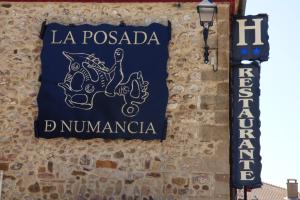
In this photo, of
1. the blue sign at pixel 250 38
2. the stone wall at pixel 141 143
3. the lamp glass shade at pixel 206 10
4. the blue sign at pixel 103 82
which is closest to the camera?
the lamp glass shade at pixel 206 10

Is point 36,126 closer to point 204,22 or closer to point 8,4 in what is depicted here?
point 8,4

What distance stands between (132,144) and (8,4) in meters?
3.04

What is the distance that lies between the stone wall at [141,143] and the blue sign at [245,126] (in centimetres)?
22

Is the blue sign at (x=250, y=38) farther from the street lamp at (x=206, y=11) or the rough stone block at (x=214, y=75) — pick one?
the street lamp at (x=206, y=11)

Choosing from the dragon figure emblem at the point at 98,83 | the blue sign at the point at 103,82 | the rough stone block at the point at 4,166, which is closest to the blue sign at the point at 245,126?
the blue sign at the point at 103,82

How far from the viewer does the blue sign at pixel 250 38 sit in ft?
27.3

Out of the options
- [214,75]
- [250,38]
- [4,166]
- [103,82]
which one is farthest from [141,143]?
[250,38]

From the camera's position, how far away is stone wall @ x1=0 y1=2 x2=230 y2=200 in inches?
309

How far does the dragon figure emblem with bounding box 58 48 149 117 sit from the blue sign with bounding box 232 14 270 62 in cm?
152

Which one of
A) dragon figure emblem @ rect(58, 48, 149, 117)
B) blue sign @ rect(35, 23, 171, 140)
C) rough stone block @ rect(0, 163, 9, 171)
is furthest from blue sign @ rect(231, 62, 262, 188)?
rough stone block @ rect(0, 163, 9, 171)

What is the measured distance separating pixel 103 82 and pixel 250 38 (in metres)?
2.34

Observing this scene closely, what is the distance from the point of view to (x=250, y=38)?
841 centimetres

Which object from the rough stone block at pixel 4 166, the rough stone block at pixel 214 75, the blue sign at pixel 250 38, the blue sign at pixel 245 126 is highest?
the blue sign at pixel 250 38

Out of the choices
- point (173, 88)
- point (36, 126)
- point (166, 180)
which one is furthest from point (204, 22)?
point (36, 126)
